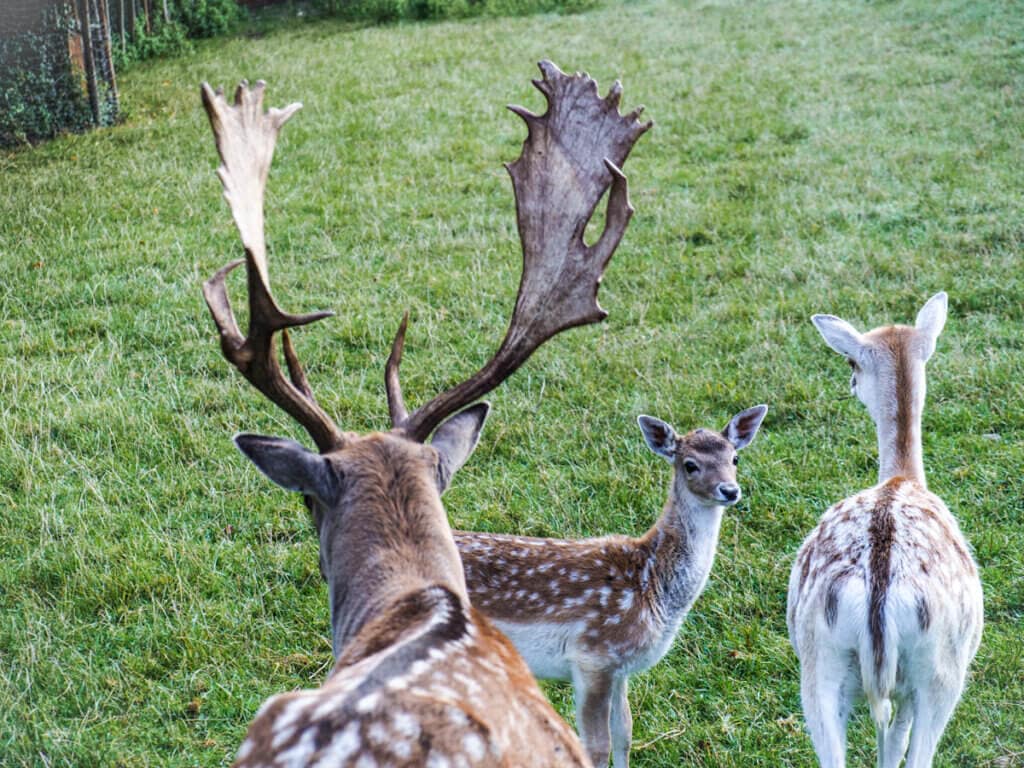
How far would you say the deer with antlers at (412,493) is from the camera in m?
2.39

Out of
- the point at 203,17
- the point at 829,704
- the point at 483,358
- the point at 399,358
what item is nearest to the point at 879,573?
the point at 829,704

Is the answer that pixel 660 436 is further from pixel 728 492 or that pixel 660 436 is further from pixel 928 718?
pixel 928 718

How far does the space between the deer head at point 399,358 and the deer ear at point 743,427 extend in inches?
63.0

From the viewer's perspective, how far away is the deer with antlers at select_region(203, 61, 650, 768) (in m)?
2.39

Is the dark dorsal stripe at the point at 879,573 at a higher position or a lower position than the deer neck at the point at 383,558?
lower

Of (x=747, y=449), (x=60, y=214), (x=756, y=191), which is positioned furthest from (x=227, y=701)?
(x=756, y=191)

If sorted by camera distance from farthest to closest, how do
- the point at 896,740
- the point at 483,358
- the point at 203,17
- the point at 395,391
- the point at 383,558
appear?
the point at 203,17
the point at 483,358
the point at 896,740
the point at 395,391
the point at 383,558

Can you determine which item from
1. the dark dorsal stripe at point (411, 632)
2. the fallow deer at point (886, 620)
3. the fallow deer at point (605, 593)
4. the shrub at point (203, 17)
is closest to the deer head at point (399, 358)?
the dark dorsal stripe at point (411, 632)

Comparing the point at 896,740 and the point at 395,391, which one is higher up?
the point at 395,391

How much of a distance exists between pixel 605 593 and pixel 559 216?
1.63 metres

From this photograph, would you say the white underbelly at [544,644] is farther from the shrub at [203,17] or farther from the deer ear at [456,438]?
the shrub at [203,17]

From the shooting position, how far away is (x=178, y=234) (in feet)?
32.6

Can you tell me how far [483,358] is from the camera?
7797 millimetres

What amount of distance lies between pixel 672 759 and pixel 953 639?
1272 mm
